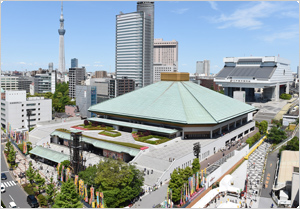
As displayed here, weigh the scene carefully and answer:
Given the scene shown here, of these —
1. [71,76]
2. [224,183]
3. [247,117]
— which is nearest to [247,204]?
[224,183]

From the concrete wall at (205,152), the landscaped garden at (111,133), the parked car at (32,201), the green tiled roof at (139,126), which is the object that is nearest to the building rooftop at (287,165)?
the concrete wall at (205,152)

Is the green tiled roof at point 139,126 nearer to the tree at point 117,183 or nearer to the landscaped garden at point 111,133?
the landscaped garden at point 111,133

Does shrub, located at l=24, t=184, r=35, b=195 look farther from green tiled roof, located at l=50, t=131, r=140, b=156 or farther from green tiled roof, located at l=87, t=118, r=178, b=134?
green tiled roof, located at l=87, t=118, r=178, b=134

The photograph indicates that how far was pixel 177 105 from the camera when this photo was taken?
67.8m

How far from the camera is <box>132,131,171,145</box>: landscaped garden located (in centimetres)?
5828

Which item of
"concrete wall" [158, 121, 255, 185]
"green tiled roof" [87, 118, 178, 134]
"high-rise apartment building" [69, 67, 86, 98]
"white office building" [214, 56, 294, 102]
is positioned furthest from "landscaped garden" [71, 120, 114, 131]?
"high-rise apartment building" [69, 67, 86, 98]

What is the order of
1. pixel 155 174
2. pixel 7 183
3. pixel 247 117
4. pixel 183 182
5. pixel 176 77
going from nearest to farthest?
pixel 183 182, pixel 155 174, pixel 7 183, pixel 176 77, pixel 247 117

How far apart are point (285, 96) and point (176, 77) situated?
286 ft

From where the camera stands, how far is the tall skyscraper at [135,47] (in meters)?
168

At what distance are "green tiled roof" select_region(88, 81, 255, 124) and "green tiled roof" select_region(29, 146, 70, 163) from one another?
1891 centimetres

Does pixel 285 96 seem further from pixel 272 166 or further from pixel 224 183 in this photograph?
pixel 224 183

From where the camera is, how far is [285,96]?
14338cm

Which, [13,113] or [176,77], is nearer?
[176,77]

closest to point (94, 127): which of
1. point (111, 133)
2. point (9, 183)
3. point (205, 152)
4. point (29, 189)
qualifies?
point (111, 133)
